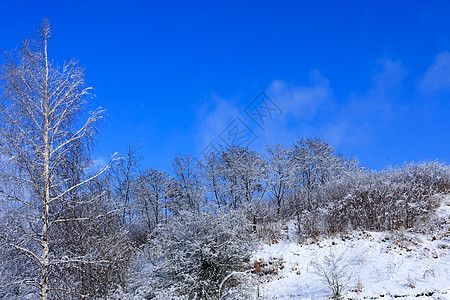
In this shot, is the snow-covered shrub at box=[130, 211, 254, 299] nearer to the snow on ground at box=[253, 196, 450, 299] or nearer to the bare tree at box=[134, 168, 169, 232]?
the snow on ground at box=[253, 196, 450, 299]

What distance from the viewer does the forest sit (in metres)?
6.48

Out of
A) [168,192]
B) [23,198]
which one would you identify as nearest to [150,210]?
[168,192]

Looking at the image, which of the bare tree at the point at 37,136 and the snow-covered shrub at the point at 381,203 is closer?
the bare tree at the point at 37,136

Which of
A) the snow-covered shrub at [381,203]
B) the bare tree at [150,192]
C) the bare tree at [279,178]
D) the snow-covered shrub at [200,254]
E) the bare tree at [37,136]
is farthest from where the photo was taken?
the bare tree at [150,192]

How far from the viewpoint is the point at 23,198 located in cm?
653

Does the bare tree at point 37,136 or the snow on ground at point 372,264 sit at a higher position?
the bare tree at point 37,136

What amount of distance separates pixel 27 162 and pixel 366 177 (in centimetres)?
1544

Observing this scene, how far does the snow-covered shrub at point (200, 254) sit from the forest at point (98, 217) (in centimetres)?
4

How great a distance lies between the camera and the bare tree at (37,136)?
6176 millimetres

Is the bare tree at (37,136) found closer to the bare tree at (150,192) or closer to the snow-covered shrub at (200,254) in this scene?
the snow-covered shrub at (200,254)

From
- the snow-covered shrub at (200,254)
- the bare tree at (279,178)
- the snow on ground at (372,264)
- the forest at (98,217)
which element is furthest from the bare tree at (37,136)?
the bare tree at (279,178)

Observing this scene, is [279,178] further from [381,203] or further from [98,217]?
[98,217]

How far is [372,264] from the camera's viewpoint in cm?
854

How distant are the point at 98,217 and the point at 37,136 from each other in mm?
2364
